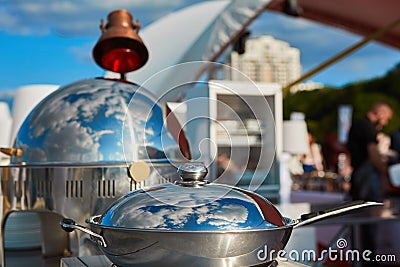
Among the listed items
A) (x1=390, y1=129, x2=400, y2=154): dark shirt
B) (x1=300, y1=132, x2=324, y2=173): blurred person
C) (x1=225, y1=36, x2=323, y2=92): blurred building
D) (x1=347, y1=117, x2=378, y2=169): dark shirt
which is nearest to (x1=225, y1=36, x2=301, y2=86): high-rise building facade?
(x1=225, y1=36, x2=323, y2=92): blurred building

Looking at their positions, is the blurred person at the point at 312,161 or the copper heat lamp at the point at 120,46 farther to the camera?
the blurred person at the point at 312,161

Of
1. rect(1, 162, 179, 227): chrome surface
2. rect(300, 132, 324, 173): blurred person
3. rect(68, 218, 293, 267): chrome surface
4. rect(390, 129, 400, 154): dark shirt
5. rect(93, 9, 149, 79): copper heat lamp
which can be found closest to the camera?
rect(68, 218, 293, 267): chrome surface

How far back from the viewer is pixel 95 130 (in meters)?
0.63

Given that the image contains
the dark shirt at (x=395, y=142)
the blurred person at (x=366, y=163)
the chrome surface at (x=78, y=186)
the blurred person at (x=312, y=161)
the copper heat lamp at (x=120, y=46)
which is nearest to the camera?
the chrome surface at (x=78, y=186)

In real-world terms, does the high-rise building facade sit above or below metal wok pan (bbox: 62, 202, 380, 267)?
above

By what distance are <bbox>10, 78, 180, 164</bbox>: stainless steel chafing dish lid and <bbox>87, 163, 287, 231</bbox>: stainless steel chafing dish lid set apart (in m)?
0.16

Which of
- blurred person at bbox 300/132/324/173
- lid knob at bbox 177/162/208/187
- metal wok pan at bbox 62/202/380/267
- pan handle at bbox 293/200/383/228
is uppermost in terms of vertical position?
lid knob at bbox 177/162/208/187

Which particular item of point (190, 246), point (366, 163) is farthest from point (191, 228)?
point (366, 163)

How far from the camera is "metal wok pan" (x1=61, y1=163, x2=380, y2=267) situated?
0.41 m

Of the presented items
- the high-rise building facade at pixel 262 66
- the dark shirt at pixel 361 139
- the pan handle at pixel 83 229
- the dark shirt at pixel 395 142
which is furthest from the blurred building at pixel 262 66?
the dark shirt at pixel 395 142

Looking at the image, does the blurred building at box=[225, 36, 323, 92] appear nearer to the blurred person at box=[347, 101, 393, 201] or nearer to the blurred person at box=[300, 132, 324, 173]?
the blurred person at box=[347, 101, 393, 201]

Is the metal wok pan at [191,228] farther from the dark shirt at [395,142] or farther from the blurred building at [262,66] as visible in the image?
the dark shirt at [395,142]

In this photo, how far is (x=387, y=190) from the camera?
3.06 metres

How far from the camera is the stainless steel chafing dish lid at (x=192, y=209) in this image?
0.41 meters
